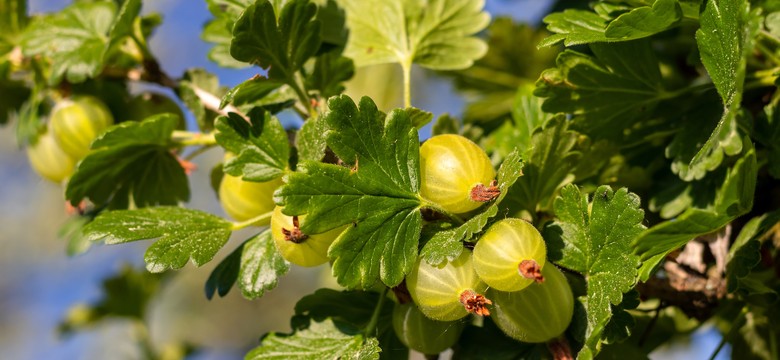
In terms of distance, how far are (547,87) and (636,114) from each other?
127 mm

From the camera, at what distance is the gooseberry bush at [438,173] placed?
2.01ft

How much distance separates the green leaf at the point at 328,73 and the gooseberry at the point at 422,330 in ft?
0.86

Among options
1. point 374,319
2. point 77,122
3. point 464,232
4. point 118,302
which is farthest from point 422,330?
point 118,302

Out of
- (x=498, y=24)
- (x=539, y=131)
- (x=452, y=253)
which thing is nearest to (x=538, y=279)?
(x=452, y=253)

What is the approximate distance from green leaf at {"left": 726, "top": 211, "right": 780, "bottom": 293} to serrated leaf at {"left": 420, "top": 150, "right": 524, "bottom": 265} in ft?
0.75

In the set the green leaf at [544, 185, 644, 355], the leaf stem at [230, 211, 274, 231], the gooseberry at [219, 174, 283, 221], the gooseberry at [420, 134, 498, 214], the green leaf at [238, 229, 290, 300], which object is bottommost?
the green leaf at [238, 229, 290, 300]

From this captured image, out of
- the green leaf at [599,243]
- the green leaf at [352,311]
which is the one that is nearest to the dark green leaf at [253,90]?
the green leaf at [352,311]

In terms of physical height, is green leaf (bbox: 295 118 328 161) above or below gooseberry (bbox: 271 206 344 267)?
above

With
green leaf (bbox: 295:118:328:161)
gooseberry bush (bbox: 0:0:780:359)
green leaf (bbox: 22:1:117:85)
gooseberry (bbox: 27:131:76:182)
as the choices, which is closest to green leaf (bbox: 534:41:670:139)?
gooseberry bush (bbox: 0:0:780:359)

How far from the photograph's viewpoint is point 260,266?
0.73 metres

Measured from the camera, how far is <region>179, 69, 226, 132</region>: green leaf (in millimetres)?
887

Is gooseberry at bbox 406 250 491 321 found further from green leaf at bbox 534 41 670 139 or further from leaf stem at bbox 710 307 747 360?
leaf stem at bbox 710 307 747 360

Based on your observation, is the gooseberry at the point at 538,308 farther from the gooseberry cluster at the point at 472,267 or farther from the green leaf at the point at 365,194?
the green leaf at the point at 365,194

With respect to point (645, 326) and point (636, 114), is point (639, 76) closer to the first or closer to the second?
point (636, 114)
